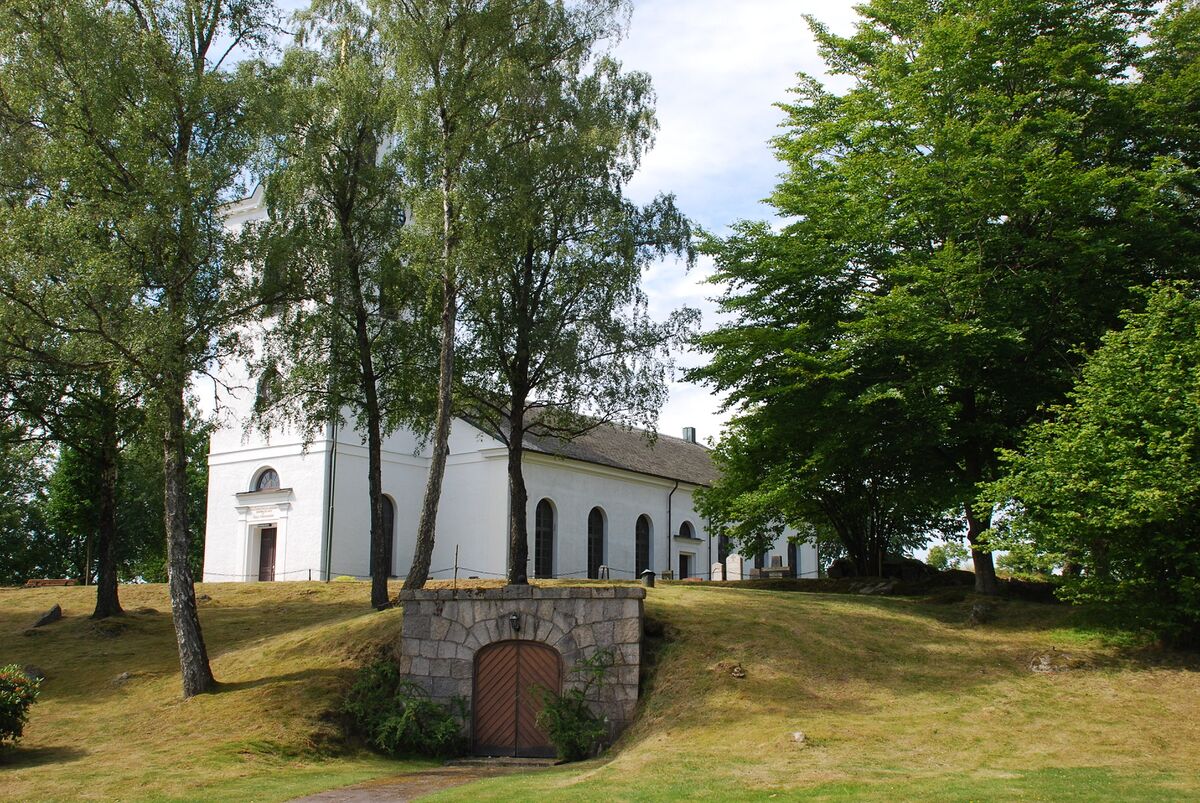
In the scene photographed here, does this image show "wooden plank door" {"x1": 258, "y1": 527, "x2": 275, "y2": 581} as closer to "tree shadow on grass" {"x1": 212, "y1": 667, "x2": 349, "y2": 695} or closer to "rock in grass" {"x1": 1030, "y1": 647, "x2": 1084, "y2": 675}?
"tree shadow on grass" {"x1": 212, "y1": 667, "x2": 349, "y2": 695}

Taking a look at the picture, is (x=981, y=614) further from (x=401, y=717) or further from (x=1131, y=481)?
(x=401, y=717)

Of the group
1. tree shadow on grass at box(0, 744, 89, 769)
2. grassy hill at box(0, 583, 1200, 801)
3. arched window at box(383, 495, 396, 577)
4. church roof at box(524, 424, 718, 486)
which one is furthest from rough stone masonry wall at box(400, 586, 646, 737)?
arched window at box(383, 495, 396, 577)

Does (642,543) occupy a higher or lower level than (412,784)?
higher

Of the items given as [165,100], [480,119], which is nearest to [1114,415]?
[480,119]

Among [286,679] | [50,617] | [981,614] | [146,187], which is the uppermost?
[146,187]

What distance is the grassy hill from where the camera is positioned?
547 inches

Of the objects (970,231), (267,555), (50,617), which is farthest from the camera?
(267,555)

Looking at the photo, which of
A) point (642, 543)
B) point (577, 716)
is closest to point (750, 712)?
point (577, 716)

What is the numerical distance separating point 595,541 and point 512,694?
72.3 ft

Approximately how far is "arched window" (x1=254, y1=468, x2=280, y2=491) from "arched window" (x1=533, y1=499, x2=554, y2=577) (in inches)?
386

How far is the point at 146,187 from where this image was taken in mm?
19328

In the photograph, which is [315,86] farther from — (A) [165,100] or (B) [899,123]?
(B) [899,123]

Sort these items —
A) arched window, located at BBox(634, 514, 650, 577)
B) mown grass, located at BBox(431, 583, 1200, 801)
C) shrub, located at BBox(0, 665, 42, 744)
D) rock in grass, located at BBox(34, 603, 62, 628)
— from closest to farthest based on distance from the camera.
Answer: mown grass, located at BBox(431, 583, 1200, 801), shrub, located at BBox(0, 665, 42, 744), rock in grass, located at BBox(34, 603, 62, 628), arched window, located at BBox(634, 514, 650, 577)

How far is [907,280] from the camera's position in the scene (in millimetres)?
23812
